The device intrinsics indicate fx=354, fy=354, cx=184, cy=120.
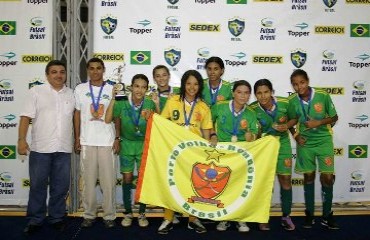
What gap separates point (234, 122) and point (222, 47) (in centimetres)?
149

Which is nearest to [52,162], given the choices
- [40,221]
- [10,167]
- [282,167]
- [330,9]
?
[40,221]

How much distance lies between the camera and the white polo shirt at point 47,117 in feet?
13.0

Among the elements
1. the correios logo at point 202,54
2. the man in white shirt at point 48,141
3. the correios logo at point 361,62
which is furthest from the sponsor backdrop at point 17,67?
the correios logo at point 361,62

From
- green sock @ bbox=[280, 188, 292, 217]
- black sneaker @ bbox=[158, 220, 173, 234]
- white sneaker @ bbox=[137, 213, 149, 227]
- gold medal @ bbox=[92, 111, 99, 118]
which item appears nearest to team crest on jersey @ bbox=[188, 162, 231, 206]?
black sneaker @ bbox=[158, 220, 173, 234]

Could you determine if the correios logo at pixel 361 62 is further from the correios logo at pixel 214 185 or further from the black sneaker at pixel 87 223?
the black sneaker at pixel 87 223

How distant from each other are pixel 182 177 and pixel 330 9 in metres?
3.27

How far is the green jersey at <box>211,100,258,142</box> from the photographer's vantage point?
3924 mm

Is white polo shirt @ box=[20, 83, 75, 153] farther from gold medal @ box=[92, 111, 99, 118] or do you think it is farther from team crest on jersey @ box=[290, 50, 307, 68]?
team crest on jersey @ box=[290, 50, 307, 68]

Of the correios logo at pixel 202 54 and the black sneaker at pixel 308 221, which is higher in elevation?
the correios logo at pixel 202 54

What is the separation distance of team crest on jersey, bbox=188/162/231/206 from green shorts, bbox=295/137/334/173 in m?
1.01

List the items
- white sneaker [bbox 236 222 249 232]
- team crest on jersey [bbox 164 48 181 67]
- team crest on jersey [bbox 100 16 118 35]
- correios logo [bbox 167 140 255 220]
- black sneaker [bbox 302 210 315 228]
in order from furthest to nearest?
team crest on jersey [bbox 164 48 181 67] → team crest on jersey [bbox 100 16 118 35] → black sneaker [bbox 302 210 315 228] → white sneaker [bbox 236 222 249 232] → correios logo [bbox 167 140 255 220]

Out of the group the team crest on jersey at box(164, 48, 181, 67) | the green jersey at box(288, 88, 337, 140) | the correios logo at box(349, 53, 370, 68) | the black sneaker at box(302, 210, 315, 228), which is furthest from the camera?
the correios logo at box(349, 53, 370, 68)

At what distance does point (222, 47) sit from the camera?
4996mm

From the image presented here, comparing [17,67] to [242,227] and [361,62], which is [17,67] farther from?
[361,62]
